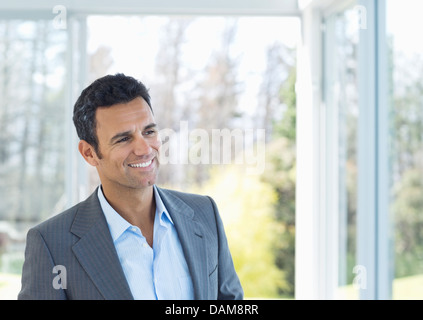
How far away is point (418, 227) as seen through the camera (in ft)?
7.32

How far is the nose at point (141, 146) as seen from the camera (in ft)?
5.31

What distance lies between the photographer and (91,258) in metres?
1.48

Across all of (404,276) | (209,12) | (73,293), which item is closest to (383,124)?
(404,276)

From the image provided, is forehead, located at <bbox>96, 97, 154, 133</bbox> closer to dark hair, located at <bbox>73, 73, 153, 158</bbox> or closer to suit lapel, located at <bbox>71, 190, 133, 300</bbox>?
dark hair, located at <bbox>73, 73, 153, 158</bbox>

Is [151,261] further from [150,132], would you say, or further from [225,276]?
Answer: [150,132]

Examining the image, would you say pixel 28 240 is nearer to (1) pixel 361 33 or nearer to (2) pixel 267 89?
(1) pixel 361 33

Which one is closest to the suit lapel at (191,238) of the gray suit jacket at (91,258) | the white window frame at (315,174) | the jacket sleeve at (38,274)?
the gray suit jacket at (91,258)

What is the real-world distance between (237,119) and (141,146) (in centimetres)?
379

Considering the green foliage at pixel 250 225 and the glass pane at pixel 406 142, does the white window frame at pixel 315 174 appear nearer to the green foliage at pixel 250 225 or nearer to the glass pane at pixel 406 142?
the glass pane at pixel 406 142

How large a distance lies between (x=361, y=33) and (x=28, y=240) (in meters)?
1.96

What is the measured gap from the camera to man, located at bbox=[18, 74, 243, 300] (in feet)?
4.82
